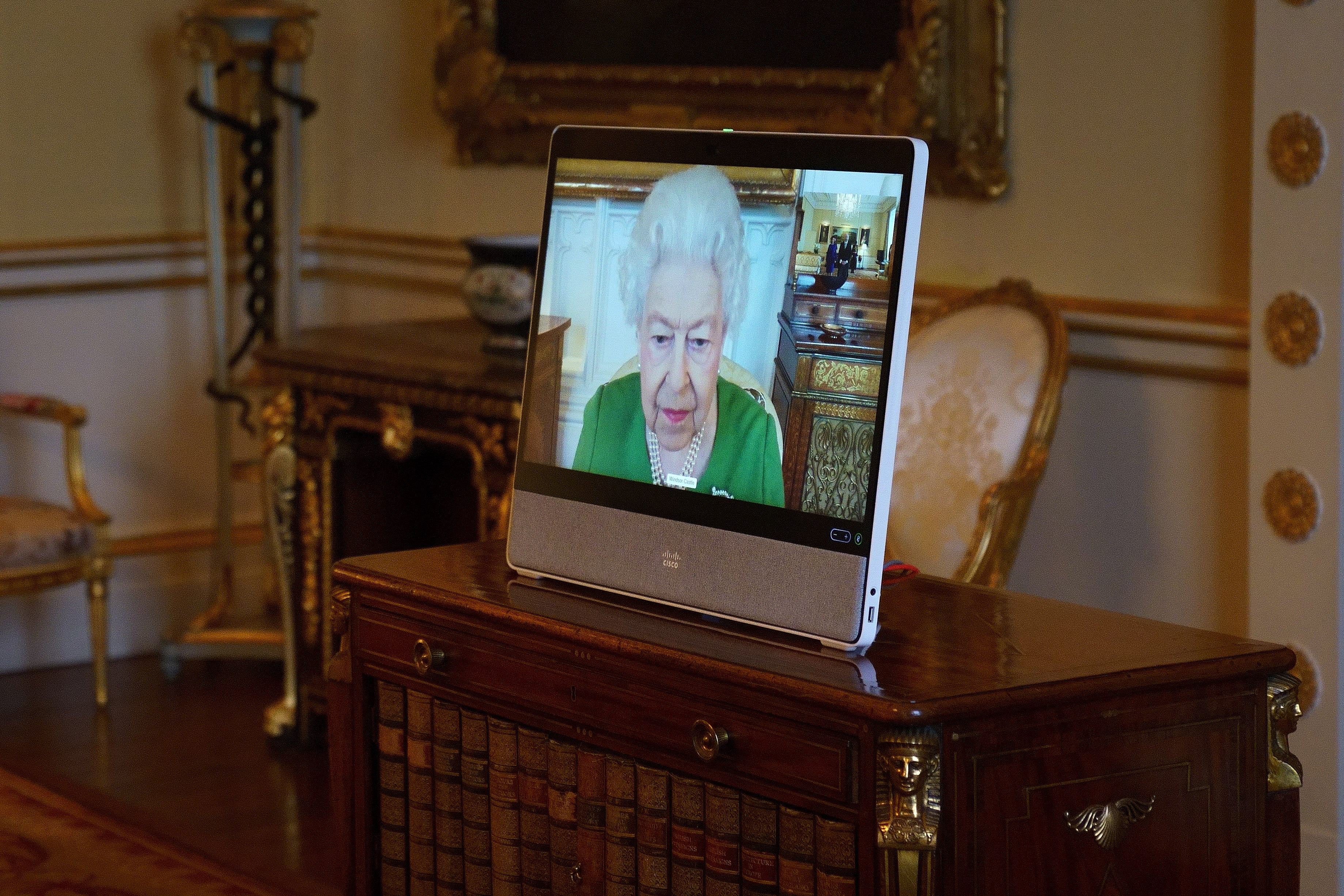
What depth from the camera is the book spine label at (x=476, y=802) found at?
7.11 feet

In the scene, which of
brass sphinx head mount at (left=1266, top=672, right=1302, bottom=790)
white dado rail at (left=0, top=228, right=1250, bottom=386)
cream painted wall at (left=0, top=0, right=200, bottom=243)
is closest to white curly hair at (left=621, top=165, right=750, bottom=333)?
brass sphinx head mount at (left=1266, top=672, right=1302, bottom=790)

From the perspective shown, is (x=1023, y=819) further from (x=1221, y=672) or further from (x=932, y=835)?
(x=1221, y=672)

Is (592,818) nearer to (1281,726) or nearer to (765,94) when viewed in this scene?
(1281,726)

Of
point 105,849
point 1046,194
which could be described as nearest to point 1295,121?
point 1046,194

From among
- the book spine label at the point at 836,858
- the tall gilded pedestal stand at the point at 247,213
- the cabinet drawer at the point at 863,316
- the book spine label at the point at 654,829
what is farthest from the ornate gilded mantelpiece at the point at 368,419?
the book spine label at the point at 836,858

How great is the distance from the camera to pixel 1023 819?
5.64 ft

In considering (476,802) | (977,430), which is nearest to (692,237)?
(476,802)

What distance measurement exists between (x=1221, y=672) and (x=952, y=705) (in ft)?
1.07

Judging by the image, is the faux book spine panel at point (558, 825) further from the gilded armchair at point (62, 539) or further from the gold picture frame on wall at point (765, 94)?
the gilded armchair at point (62, 539)

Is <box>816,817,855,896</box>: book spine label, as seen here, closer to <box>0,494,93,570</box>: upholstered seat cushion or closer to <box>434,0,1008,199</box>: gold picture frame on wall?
<box>434,0,1008,199</box>: gold picture frame on wall

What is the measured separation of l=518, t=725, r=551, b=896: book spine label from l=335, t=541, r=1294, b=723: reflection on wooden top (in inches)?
6.1

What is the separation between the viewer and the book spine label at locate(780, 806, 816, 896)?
178 centimetres

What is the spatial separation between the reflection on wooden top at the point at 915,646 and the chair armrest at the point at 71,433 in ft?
8.33

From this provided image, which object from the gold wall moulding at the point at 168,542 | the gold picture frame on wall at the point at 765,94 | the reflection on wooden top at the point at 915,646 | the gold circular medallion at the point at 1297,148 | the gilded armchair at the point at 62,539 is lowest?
the gold wall moulding at the point at 168,542
